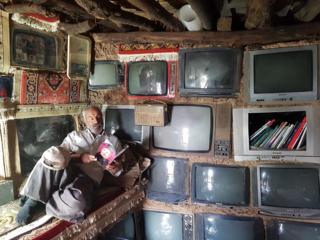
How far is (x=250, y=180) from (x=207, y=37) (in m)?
1.31

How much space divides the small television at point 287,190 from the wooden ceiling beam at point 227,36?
1055mm

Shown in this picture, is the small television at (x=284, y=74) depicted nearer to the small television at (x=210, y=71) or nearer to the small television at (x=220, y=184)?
the small television at (x=210, y=71)

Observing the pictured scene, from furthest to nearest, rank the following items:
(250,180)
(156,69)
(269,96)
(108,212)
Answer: (156,69), (250,180), (269,96), (108,212)

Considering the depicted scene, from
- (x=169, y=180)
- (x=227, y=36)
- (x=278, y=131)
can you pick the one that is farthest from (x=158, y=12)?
(x=169, y=180)

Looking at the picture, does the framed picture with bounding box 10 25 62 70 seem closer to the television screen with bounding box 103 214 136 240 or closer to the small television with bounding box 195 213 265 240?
the television screen with bounding box 103 214 136 240

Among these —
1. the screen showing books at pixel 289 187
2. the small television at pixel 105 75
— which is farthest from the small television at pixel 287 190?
the small television at pixel 105 75

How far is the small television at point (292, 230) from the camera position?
7.81 feet

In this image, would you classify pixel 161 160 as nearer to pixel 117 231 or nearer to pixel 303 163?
pixel 117 231

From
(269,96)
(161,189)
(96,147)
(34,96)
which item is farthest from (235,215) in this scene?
(34,96)

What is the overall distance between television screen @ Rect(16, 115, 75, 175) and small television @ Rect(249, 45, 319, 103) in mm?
1772

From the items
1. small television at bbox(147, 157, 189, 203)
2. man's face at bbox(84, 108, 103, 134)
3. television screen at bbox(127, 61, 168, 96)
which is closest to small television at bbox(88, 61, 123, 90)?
television screen at bbox(127, 61, 168, 96)

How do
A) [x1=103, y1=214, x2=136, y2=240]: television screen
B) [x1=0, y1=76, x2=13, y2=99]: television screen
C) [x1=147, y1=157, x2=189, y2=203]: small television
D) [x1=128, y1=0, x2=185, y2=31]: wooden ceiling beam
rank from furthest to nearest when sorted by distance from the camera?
1. [x1=103, y1=214, x2=136, y2=240]: television screen
2. [x1=147, y1=157, x2=189, y2=203]: small television
3. [x1=0, y1=76, x2=13, y2=99]: television screen
4. [x1=128, y1=0, x2=185, y2=31]: wooden ceiling beam

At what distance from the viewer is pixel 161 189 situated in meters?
2.82

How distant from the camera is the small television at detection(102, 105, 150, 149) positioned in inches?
114
